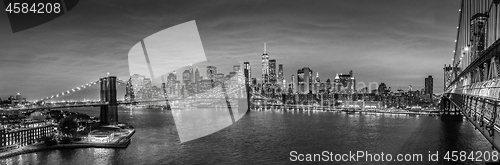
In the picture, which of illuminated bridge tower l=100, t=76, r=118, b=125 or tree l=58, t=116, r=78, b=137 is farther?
illuminated bridge tower l=100, t=76, r=118, b=125

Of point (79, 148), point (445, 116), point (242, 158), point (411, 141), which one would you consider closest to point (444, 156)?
point (411, 141)

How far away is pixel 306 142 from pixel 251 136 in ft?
7.02

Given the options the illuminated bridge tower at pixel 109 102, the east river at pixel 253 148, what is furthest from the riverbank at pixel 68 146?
the illuminated bridge tower at pixel 109 102

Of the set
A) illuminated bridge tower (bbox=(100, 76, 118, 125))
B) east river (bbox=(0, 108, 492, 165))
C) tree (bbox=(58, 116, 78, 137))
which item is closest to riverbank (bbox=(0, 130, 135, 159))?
east river (bbox=(0, 108, 492, 165))

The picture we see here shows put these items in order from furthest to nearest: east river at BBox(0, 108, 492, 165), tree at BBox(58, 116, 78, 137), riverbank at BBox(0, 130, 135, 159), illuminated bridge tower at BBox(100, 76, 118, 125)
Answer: illuminated bridge tower at BBox(100, 76, 118, 125), tree at BBox(58, 116, 78, 137), riverbank at BBox(0, 130, 135, 159), east river at BBox(0, 108, 492, 165)

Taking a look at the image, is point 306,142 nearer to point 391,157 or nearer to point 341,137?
point 341,137

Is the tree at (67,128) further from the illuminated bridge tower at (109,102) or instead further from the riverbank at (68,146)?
the illuminated bridge tower at (109,102)

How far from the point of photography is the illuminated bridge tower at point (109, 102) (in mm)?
17316

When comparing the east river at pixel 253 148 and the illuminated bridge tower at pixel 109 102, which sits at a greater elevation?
the illuminated bridge tower at pixel 109 102

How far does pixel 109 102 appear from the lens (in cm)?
1816

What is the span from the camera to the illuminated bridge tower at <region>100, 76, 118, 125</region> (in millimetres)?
17316

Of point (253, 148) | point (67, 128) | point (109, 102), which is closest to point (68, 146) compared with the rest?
point (67, 128)

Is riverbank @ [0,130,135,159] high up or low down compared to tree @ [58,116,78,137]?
down

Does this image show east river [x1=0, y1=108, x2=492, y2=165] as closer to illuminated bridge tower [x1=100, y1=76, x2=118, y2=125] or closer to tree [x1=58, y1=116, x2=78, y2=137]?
tree [x1=58, y1=116, x2=78, y2=137]
